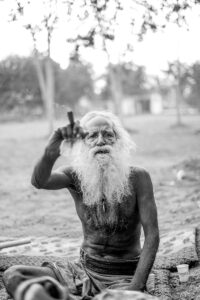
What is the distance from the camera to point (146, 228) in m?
3.29

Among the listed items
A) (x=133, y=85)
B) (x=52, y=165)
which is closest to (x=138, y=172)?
(x=52, y=165)

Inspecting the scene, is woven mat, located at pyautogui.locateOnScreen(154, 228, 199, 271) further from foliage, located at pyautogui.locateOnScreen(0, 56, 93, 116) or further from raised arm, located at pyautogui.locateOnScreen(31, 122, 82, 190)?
foliage, located at pyautogui.locateOnScreen(0, 56, 93, 116)

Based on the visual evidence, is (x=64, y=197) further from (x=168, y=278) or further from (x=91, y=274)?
(x=91, y=274)

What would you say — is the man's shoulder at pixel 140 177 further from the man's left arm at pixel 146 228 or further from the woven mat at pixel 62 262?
the woven mat at pixel 62 262

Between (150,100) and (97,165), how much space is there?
67.1 meters

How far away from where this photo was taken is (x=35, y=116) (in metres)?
49.8

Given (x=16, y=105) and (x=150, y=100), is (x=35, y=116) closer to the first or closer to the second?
(x=16, y=105)

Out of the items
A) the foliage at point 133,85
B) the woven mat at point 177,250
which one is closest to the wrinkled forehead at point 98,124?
the woven mat at point 177,250

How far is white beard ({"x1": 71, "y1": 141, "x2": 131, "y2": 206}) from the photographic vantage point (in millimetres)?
3477

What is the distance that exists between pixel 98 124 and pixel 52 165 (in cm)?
57

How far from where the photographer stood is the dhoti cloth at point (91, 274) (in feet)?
10.6

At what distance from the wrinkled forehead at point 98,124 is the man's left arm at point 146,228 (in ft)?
1.42

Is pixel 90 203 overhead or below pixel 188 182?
overhead

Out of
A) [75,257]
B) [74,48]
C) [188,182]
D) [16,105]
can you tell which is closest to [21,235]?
[75,257]
